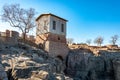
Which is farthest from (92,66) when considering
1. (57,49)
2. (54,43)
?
(54,43)

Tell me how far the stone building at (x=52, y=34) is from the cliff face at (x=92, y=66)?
2658 millimetres

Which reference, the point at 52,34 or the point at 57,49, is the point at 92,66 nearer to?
the point at 57,49

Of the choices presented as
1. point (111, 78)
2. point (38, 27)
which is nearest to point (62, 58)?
point (38, 27)

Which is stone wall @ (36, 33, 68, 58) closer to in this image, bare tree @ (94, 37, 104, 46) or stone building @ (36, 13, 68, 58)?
stone building @ (36, 13, 68, 58)

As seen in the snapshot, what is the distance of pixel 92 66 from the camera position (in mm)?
39875

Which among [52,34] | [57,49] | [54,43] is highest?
[52,34]

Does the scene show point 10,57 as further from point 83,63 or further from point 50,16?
point 83,63

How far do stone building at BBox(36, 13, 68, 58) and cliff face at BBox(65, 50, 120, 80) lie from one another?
2658 mm

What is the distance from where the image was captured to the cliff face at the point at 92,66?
38.2 meters

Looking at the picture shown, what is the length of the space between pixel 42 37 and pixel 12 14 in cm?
841

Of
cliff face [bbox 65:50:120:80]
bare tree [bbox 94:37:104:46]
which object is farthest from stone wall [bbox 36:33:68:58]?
bare tree [bbox 94:37:104:46]

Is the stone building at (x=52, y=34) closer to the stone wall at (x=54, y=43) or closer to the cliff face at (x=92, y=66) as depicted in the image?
the stone wall at (x=54, y=43)

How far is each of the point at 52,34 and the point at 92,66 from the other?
449 inches

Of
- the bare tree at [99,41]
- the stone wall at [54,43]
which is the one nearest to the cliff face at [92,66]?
the stone wall at [54,43]
